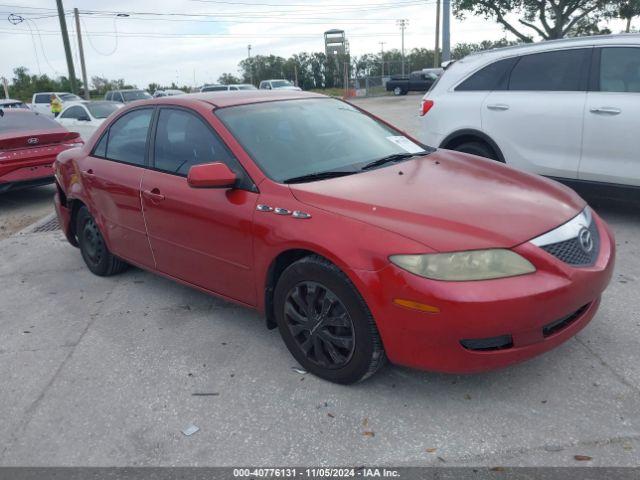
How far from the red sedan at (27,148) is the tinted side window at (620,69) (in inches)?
292

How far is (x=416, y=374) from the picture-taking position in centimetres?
312

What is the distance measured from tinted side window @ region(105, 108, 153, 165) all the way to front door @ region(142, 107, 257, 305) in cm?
19

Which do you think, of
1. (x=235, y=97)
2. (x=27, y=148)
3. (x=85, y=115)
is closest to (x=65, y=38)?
(x=85, y=115)

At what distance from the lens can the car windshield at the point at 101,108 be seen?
548 inches

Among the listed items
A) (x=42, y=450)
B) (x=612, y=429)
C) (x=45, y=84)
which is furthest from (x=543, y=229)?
(x=45, y=84)

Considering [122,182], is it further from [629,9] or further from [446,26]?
[629,9]

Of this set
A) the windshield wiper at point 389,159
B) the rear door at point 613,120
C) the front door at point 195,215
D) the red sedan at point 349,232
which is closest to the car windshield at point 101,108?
the red sedan at point 349,232

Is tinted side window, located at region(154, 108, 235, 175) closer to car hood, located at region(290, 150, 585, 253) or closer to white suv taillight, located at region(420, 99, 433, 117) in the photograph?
car hood, located at region(290, 150, 585, 253)

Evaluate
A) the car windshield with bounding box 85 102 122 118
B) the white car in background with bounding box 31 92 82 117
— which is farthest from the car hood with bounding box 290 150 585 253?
the white car in background with bounding box 31 92 82 117

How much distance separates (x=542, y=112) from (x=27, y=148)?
23.4 feet

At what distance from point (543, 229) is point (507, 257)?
0.32 meters

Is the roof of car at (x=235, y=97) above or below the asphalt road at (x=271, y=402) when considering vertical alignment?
above

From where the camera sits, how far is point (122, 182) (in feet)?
13.8

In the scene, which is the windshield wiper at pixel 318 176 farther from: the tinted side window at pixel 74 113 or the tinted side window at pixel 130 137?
the tinted side window at pixel 74 113
